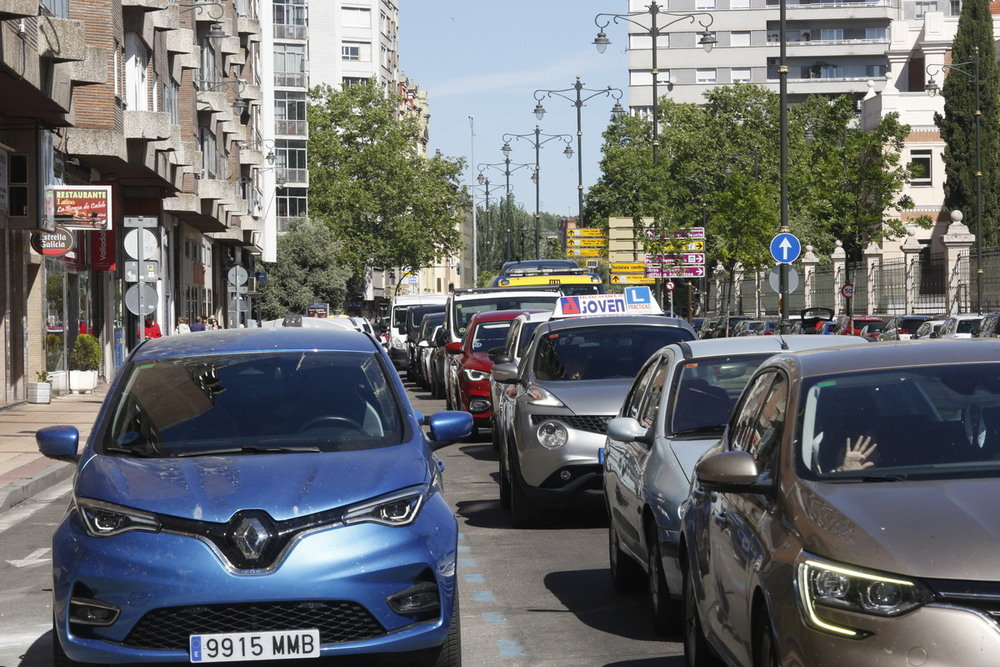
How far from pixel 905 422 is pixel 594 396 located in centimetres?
705

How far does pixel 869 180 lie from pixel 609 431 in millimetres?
53889

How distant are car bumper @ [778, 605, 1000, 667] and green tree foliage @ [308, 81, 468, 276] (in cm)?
9579

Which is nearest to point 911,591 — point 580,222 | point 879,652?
point 879,652

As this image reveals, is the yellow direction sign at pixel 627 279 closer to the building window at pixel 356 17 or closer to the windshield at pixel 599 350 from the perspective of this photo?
the windshield at pixel 599 350

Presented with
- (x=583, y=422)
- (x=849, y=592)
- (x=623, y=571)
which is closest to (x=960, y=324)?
(x=583, y=422)

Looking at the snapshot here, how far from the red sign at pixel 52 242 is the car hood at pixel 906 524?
97.0 feet

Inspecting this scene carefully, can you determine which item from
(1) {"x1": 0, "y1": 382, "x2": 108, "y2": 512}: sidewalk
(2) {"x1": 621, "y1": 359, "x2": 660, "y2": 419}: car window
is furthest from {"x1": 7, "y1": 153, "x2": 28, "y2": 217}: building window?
(2) {"x1": 621, "y1": 359, "x2": 660, "y2": 419}: car window

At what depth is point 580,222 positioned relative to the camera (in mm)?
69625

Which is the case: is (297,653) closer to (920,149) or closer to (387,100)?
(920,149)

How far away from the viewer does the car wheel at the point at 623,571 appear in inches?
379

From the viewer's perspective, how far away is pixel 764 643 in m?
5.38

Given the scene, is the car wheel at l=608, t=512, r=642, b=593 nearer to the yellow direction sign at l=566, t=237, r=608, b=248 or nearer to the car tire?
the car tire

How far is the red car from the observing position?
22.5 meters

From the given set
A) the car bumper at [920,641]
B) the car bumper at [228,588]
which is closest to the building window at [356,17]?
the car bumper at [228,588]
